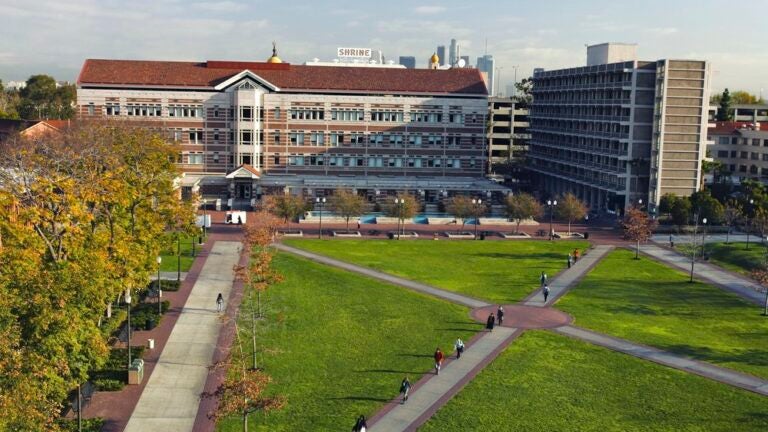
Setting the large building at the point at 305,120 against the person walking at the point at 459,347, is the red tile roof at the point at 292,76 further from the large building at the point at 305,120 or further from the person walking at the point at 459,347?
the person walking at the point at 459,347

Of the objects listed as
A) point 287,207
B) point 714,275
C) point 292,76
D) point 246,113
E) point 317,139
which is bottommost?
point 714,275

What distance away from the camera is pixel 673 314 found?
57250 mm

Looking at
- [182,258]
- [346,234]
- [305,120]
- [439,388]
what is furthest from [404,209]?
[439,388]

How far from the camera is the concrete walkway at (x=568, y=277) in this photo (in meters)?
60.2

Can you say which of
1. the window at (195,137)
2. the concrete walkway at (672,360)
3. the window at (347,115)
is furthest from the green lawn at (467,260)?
the window at (195,137)

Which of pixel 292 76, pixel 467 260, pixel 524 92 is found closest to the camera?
pixel 467 260

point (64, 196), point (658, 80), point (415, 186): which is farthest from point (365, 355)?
point (658, 80)

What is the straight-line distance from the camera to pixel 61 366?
3008 cm

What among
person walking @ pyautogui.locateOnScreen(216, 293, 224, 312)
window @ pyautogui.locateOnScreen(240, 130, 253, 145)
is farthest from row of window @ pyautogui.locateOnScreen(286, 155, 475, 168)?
person walking @ pyautogui.locateOnScreen(216, 293, 224, 312)

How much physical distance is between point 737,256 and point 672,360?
38844 millimetres

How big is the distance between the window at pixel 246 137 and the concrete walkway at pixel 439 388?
234 feet

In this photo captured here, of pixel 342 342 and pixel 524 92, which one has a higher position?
pixel 524 92

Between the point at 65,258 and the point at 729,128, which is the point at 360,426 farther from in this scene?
the point at 729,128

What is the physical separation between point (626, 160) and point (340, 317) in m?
68.1
